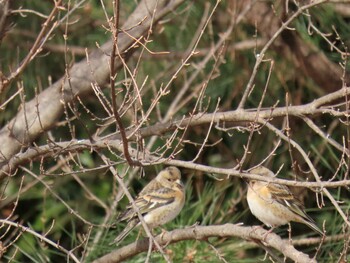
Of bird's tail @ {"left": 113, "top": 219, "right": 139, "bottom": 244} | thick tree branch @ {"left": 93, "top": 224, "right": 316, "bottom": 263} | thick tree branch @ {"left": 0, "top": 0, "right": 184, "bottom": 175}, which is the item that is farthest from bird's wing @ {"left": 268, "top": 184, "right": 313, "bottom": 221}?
thick tree branch @ {"left": 0, "top": 0, "right": 184, "bottom": 175}

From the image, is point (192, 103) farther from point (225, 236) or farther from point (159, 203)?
point (225, 236)

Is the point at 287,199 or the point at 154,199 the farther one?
the point at 154,199

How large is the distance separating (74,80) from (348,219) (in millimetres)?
2191

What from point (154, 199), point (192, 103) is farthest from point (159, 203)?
point (192, 103)

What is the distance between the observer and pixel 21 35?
8.91 metres

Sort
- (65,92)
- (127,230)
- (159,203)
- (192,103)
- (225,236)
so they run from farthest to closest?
(192,103)
(159,203)
(127,230)
(65,92)
(225,236)

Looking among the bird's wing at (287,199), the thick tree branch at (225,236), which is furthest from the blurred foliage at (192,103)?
the thick tree branch at (225,236)

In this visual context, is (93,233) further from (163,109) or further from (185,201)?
(163,109)

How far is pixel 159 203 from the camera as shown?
6.87 metres

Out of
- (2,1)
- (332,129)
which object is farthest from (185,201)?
(2,1)

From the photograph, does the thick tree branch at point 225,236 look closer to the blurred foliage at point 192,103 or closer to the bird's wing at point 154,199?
the bird's wing at point 154,199

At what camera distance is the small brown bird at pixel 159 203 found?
648cm

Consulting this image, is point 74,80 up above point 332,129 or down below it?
above

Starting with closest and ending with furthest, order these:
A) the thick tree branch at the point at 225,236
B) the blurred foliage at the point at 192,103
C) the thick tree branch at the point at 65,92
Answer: the thick tree branch at the point at 225,236 → the thick tree branch at the point at 65,92 → the blurred foliage at the point at 192,103
